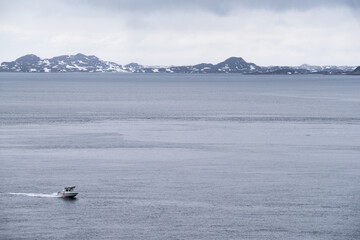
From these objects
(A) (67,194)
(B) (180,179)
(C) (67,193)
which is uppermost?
(C) (67,193)

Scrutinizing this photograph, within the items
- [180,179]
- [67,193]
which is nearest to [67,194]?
[67,193]

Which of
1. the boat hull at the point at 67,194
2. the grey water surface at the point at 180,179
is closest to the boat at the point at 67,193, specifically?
the boat hull at the point at 67,194

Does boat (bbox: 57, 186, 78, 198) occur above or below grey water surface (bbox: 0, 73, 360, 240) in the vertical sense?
above

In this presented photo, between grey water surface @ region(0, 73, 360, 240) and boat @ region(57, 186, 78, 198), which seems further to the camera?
boat @ region(57, 186, 78, 198)

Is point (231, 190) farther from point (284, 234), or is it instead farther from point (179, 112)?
point (179, 112)

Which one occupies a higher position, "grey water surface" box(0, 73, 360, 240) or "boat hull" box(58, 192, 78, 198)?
"boat hull" box(58, 192, 78, 198)

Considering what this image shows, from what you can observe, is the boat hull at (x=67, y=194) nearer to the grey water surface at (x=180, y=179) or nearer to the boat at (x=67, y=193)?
the boat at (x=67, y=193)

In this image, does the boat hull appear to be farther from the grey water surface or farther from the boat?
the grey water surface

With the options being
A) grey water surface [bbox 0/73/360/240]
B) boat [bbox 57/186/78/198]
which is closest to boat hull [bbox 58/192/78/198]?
boat [bbox 57/186/78/198]

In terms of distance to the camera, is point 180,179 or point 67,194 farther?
point 180,179

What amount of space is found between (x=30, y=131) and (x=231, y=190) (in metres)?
59.0

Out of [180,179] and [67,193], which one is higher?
[67,193]

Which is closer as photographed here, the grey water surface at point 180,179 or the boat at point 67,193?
the grey water surface at point 180,179

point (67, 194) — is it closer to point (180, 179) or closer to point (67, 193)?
point (67, 193)
